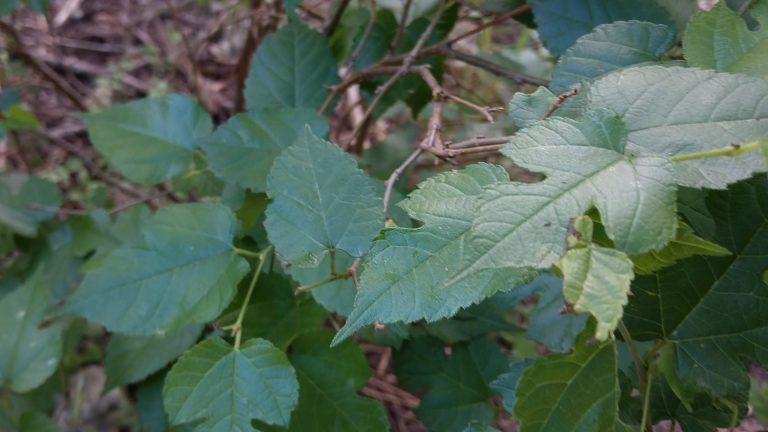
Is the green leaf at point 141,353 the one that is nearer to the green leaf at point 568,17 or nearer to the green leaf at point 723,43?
the green leaf at point 568,17

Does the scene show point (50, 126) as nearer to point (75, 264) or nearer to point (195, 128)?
point (75, 264)

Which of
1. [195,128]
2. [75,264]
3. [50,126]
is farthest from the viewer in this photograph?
[50,126]

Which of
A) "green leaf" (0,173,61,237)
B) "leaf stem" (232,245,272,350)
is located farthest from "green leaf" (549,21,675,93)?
"green leaf" (0,173,61,237)

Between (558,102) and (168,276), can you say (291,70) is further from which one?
(558,102)

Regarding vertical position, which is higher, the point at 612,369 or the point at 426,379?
the point at 612,369

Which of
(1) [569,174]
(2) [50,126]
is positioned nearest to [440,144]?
(1) [569,174]

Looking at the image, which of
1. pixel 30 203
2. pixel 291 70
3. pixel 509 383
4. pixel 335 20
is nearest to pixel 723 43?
pixel 509 383
